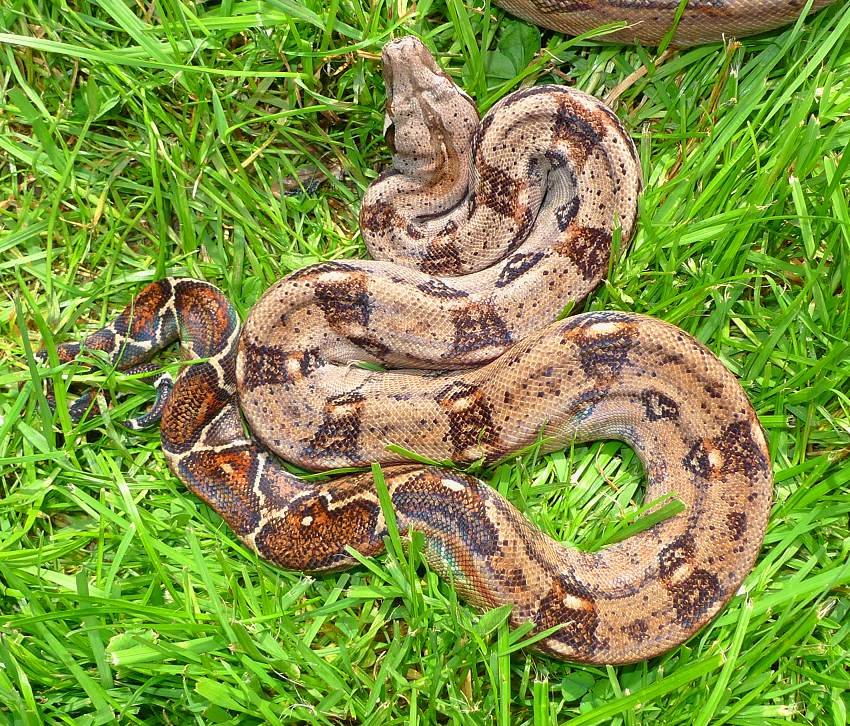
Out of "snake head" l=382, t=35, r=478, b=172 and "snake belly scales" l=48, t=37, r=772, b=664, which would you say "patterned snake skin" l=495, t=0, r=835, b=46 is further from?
"snake head" l=382, t=35, r=478, b=172

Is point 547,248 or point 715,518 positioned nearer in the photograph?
point 715,518

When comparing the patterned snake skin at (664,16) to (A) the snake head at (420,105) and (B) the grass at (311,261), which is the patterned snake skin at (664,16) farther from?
(A) the snake head at (420,105)

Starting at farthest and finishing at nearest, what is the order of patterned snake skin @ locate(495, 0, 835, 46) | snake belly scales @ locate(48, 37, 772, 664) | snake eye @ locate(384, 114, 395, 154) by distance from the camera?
snake eye @ locate(384, 114, 395, 154) → patterned snake skin @ locate(495, 0, 835, 46) → snake belly scales @ locate(48, 37, 772, 664)

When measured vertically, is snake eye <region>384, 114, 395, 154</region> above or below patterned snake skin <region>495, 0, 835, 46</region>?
below

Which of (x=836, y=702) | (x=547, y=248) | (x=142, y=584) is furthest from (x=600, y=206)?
(x=142, y=584)

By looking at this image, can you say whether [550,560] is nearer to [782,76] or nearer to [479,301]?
[479,301]

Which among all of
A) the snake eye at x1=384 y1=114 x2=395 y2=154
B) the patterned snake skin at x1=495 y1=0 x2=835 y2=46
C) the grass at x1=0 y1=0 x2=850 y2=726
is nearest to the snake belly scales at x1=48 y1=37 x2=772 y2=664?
the snake eye at x1=384 y1=114 x2=395 y2=154

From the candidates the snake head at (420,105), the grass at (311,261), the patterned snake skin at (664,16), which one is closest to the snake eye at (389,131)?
the snake head at (420,105)
